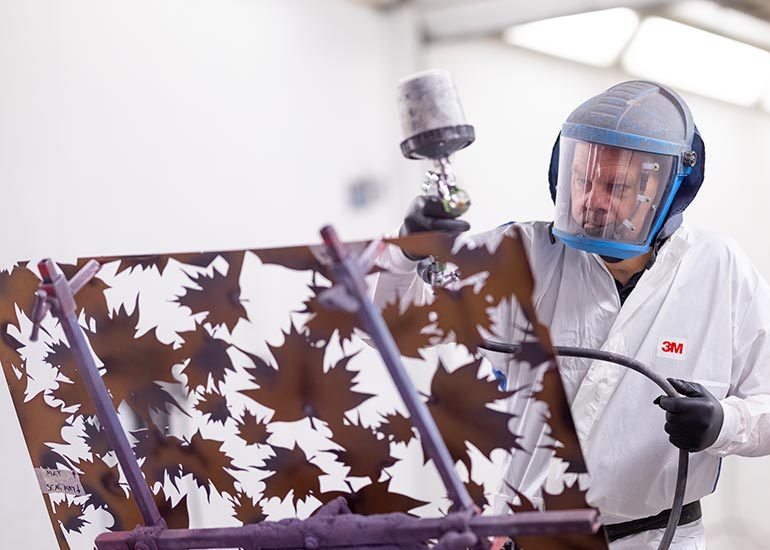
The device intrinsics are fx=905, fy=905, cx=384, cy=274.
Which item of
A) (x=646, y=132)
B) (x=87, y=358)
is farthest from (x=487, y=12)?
(x=87, y=358)

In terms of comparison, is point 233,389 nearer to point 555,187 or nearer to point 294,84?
point 555,187

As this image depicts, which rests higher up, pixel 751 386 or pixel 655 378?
pixel 655 378

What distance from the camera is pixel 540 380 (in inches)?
41.4

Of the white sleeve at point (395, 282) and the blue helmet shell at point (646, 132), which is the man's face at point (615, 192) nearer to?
the blue helmet shell at point (646, 132)

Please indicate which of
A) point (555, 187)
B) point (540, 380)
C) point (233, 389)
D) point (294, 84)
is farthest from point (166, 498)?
point (294, 84)

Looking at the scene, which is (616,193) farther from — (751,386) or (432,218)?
(432,218)

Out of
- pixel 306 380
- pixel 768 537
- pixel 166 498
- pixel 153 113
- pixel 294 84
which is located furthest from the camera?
pixel 294 84

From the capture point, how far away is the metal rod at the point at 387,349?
1.02 metres

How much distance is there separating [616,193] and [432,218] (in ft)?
1.87

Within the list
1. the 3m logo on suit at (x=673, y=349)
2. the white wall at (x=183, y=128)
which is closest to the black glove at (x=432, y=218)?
the 3m logo on suit at (x=673, y=349)

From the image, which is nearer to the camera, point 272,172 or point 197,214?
point 197,214

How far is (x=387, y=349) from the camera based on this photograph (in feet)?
3.36

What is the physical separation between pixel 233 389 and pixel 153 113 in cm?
157

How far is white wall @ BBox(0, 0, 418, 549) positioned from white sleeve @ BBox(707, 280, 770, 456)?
161 centimetres
